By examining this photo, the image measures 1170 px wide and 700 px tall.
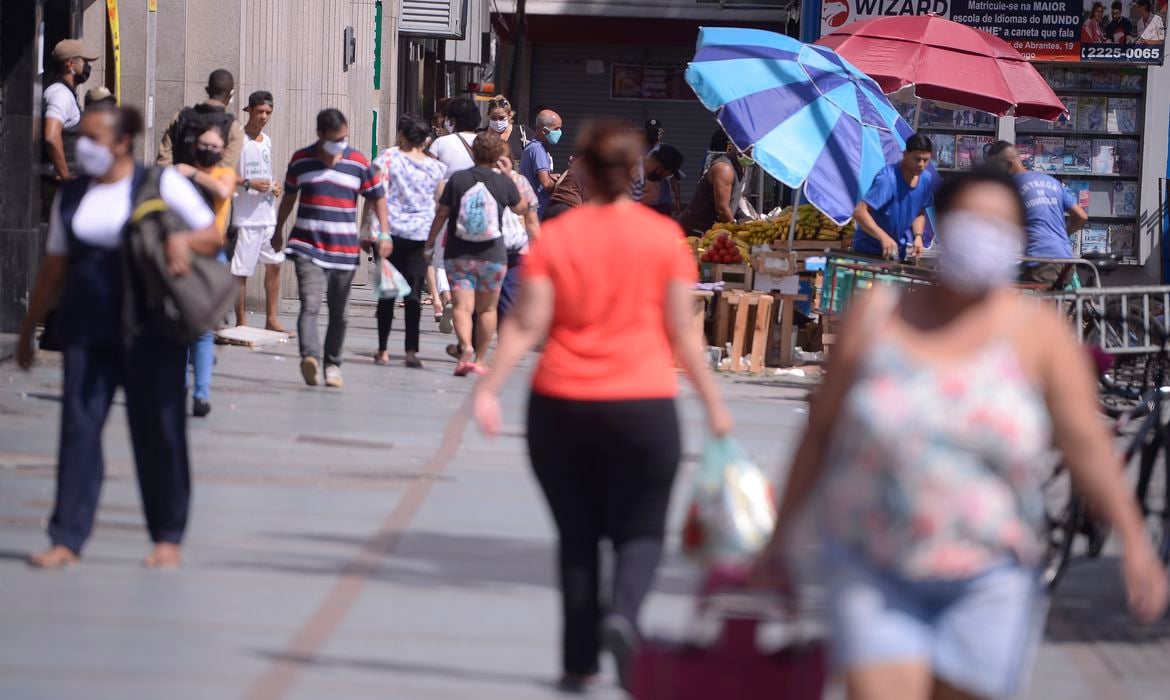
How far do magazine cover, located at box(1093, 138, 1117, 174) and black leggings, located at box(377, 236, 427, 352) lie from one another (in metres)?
9.89

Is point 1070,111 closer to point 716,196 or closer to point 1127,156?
point 1127,156

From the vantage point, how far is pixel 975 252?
3.68 metres

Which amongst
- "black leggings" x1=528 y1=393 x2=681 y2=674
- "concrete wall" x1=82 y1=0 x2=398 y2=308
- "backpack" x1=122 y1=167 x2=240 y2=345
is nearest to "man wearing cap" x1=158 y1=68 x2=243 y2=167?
"concrete wall" x1=82 y1=0 x2=398 y2=308

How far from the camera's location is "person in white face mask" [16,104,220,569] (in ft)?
22.2

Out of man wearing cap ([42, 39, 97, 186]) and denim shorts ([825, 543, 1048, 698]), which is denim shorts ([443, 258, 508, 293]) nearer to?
man wearing cap ([42, 39, 97, 186])

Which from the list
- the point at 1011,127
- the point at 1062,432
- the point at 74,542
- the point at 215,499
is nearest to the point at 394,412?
the point at 215,499

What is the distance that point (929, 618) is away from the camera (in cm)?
366

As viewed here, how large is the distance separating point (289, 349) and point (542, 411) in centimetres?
963

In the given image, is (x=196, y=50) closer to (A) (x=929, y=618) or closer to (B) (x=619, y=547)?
(B) (x=619, y=547)

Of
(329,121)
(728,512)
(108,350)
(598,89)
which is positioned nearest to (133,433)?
(108,350)

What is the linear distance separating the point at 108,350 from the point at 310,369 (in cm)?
526

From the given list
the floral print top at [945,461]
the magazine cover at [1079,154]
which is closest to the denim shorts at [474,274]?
the floral print top at [945,461]

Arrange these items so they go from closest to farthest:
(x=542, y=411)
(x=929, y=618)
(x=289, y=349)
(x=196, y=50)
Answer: (x=929, y=618)
(x=542, y=411)
(x=289, y=349)
(x=196, y=50)

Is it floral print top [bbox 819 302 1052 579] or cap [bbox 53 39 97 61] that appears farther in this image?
cap [bbox 53 39 97 61]
